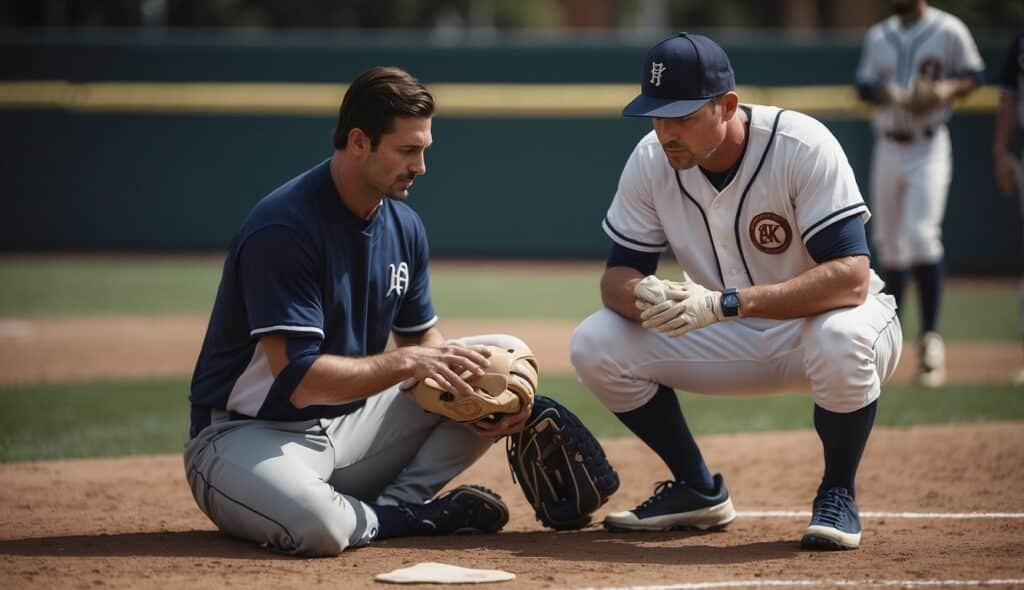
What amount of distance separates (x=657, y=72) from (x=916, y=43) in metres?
5.11

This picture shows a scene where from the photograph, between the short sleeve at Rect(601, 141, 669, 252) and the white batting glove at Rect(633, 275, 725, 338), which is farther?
the short sleeve at Rect(601, 141, 669, 252)

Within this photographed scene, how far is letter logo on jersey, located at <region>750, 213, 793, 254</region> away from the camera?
4.35m

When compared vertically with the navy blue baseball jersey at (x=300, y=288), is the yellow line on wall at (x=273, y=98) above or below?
below

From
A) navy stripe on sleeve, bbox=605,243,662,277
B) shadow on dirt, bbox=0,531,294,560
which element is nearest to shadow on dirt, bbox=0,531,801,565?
shadow on dirt, bbox=0,531,294,560

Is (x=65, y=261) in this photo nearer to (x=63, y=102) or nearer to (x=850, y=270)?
(x=63, y=102)

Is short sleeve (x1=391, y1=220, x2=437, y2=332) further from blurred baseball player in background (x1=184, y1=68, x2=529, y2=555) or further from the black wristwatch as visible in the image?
the black wristwatch

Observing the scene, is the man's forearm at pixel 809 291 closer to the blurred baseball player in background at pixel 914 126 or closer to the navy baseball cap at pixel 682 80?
the navy baseball cap at pixel 682 80

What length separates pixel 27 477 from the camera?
5.54 meters

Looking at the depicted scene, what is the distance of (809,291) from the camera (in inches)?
163

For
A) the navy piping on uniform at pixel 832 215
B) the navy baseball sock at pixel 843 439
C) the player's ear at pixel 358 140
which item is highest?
the player's ear at pixel 358 140

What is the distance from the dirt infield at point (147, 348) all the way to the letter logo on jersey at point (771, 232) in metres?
4.48

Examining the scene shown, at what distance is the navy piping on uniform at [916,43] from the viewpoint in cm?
867

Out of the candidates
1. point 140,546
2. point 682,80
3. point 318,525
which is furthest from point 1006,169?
point 140,546

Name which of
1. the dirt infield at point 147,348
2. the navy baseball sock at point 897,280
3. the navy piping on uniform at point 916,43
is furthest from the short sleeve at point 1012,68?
the dirt infield at point 147,348
